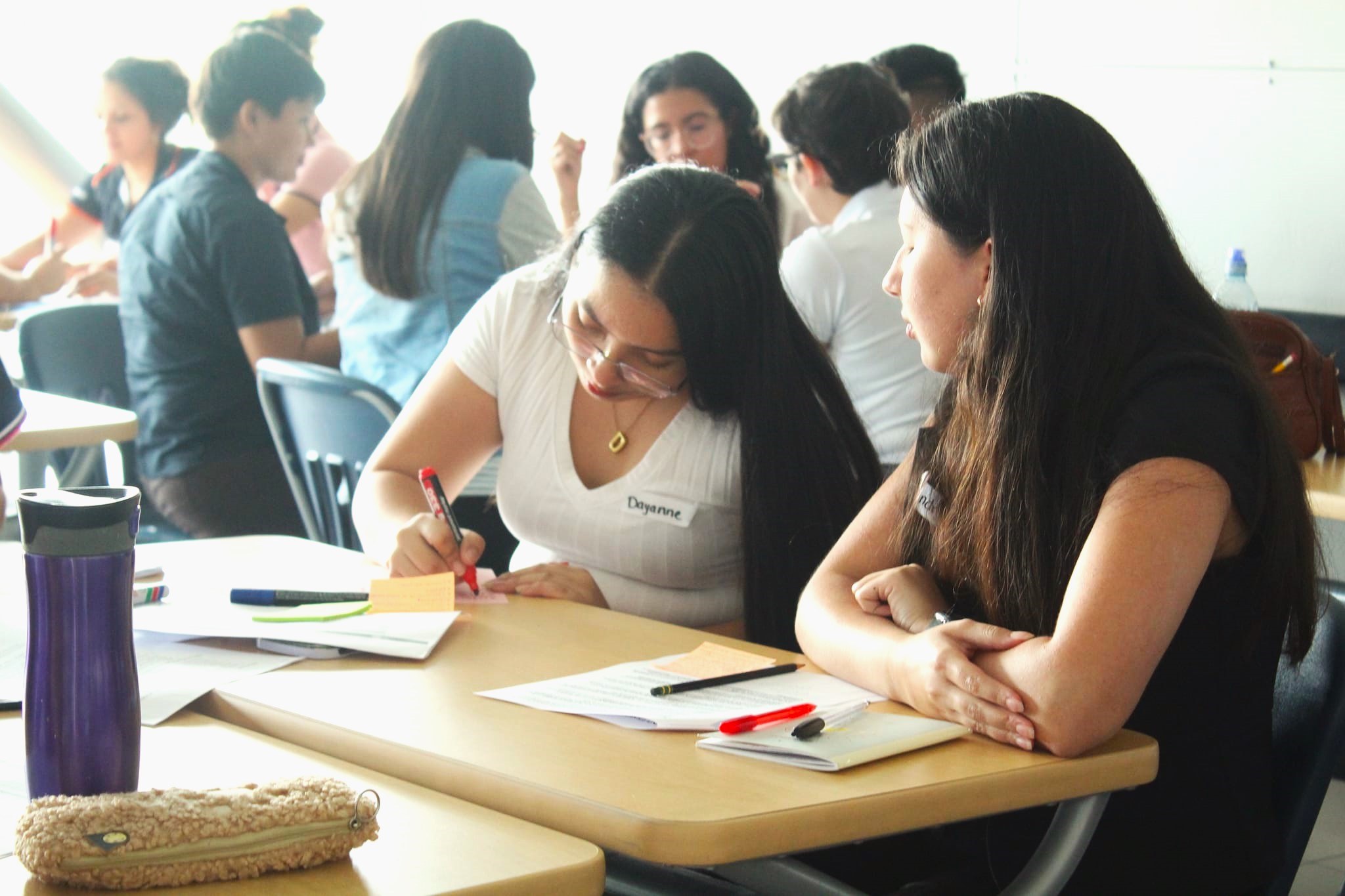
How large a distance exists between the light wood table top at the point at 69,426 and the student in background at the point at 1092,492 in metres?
1.61

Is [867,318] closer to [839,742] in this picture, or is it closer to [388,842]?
[839,742]

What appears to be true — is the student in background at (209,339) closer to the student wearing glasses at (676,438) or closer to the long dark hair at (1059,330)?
the student wearing glasses at (676,438)

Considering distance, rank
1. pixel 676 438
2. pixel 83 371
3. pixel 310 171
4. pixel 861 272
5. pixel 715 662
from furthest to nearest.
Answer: pixel 310 171, pixel 83 371, pixel 861 272, pixel 676 438, pixel 715 662

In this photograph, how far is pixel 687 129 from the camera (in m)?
3.56

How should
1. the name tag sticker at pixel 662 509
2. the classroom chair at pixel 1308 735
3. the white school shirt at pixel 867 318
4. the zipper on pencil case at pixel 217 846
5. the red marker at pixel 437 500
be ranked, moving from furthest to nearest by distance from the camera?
the white school shirt at pixel 867 318, the name tag sticker at pixel 662 509, the red marker at pixel 437 500, the classroom chair at pixel 1308 735, the zipper on pencil case at pixel 217 846

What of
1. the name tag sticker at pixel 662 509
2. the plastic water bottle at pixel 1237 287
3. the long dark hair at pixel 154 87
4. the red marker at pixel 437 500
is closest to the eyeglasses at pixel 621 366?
the name tag sticker at pixel 662 509

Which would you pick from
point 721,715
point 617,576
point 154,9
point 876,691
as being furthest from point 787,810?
point 154,9

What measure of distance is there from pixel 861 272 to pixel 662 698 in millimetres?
1675

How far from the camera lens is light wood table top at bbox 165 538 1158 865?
1.03 m

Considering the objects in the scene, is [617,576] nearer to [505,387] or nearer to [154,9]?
[505,387]

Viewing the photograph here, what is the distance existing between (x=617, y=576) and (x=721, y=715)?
0.70 m

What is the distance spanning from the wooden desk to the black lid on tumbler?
0.66 feet

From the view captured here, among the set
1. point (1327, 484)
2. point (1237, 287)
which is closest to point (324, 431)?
point (1327, 484)

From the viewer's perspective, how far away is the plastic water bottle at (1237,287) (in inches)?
128
